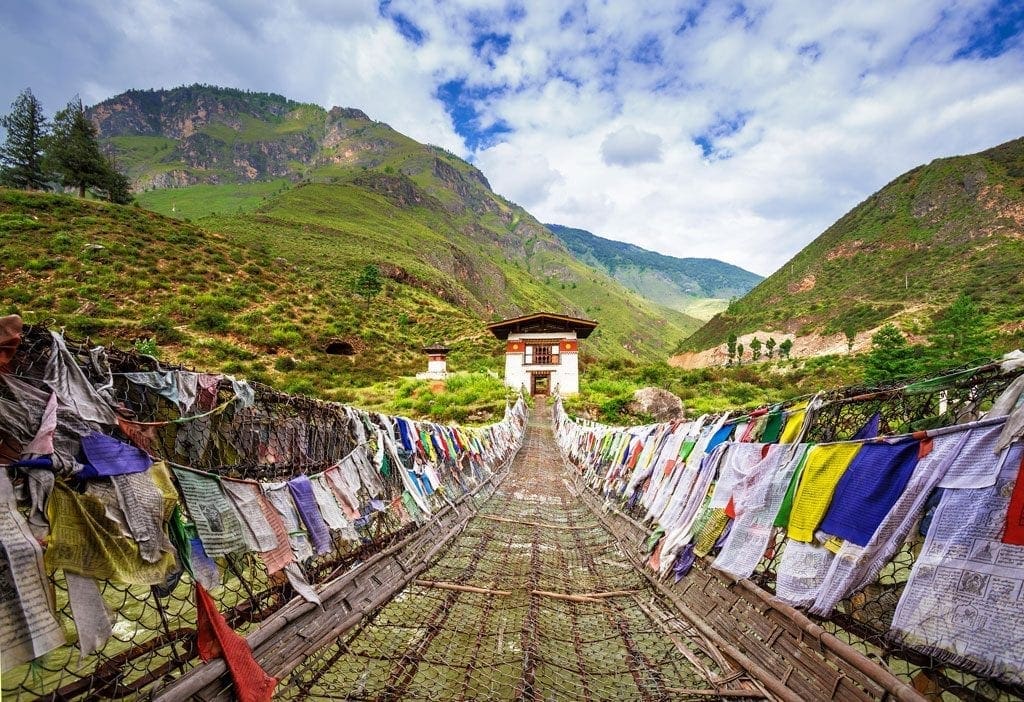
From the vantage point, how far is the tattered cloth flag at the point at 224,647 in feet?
8.42

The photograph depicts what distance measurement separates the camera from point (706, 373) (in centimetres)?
3022

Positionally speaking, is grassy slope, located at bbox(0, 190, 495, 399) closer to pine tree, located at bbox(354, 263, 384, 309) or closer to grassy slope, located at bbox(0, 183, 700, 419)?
grassy slope, located at bbox(0, 183, 700, 419)

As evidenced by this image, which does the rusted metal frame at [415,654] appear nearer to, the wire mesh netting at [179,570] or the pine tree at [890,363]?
the wire mesh netting at [179,570]

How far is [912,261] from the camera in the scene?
5322 centimetres

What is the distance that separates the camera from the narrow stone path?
3.20m

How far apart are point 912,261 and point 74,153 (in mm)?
89990

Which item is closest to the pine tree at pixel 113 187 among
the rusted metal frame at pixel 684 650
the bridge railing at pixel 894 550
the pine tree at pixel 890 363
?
the rusted metal frame at pixel 684 650

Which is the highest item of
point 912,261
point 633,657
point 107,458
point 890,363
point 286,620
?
point 912,261

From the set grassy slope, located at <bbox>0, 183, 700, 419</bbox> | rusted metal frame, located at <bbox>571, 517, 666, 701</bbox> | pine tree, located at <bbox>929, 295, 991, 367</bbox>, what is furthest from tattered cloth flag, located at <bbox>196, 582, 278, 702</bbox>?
pine tree, located at <bbox>929, 295, 991, 367</bbox>

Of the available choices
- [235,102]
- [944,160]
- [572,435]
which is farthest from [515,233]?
[572,435]

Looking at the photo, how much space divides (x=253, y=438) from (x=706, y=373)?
29789mm

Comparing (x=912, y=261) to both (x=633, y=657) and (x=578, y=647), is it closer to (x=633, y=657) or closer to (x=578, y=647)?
(x=633, y=657)

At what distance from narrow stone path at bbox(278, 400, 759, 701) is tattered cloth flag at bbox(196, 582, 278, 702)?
0.47 metres

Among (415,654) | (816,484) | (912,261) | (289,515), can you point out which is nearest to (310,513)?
(289,515)
